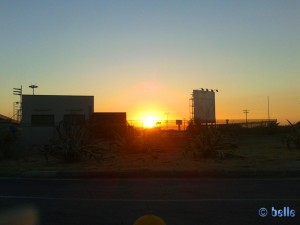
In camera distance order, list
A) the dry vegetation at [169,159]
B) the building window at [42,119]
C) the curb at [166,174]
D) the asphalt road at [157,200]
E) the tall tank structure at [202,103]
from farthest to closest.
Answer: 1. the tall tank structure at [202,103]
2. the building window at [42,119]
3. the dry vegetation at [169,159]
4. the curb at [166,174]
5. the asphalt road at [157,200]

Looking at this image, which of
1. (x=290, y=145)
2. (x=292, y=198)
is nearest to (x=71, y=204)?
(x=292, y=198)

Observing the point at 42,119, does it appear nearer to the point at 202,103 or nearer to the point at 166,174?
the point at 166,174

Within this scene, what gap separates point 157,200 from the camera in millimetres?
9930

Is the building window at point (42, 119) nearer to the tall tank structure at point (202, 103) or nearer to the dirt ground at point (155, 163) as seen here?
the dirt ground at point (155, 163)

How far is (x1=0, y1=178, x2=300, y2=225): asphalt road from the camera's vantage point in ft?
26.6

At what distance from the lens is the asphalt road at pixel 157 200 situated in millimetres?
8117

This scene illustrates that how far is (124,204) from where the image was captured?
9.52 metres

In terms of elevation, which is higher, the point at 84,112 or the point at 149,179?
the point at 84,112

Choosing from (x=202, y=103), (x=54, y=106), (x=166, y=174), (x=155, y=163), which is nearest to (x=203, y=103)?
(x=202, y=103)

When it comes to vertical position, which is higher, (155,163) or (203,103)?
(203,103)

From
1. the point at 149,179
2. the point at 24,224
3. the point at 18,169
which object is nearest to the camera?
the point at 24,224

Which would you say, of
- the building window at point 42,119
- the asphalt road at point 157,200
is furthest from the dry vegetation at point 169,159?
the building window at point 42,119

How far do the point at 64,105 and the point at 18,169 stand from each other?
24.4 meters

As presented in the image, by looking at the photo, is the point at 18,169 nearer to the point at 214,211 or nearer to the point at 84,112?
the point at 214,211
